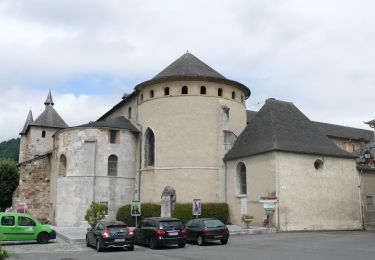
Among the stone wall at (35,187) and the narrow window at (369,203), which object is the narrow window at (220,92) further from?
the stone wall at (35,187)

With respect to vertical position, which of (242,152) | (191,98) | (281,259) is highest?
(191,98)


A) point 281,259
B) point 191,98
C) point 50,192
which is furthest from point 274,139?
point 50,192

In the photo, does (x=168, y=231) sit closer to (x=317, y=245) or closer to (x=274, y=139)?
(x=317, y=245)

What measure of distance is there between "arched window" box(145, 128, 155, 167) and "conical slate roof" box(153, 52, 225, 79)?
14.7 feet

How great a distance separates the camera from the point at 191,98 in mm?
32875

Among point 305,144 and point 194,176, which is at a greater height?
point 305,144

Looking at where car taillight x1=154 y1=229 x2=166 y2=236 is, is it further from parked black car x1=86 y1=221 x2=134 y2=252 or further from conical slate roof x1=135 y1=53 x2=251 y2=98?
conical slate roof x1=135 y1=53 x2=251 y2=98

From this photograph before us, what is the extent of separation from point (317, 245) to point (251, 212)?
10894 millimetres

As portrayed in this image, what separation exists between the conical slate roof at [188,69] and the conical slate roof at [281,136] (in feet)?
15.8

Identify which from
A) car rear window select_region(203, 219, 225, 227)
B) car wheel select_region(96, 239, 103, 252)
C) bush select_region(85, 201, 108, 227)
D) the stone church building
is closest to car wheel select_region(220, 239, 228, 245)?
car rear window select_region(203, 219, 225, 227)

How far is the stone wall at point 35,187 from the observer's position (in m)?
40.3

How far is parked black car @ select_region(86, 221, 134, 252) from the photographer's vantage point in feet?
60.1

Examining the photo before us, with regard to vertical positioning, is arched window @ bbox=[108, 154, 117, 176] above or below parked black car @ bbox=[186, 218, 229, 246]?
above

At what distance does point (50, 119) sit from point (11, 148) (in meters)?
37.2
